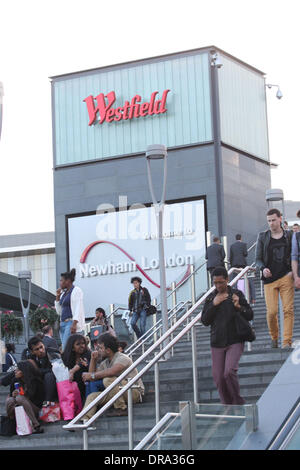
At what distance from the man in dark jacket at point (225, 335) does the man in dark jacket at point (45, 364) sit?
9.42 ft

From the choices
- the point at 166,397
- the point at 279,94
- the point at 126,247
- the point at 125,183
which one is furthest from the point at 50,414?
the point at 279,94

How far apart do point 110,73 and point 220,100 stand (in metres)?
3.64

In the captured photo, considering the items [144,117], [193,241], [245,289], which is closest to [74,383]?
[245,289]

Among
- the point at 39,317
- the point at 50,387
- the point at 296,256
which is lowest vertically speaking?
the point at 50,387

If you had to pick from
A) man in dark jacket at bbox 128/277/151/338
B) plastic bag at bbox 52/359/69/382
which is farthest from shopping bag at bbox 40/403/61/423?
man in dark jacket at bbox 128/277/151/338

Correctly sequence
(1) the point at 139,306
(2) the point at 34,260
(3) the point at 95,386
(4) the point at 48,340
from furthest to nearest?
(2) the point at 34,260 < (1) the point at 139,306 < (4) the point at 48,340 < (3) the point at 95,386

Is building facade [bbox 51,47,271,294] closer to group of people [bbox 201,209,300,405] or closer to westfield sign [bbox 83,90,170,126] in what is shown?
westfield sign [bbox 83,90,170,126]

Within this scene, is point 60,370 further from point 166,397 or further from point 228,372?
point 228,372

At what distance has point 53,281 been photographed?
55000 millimetres

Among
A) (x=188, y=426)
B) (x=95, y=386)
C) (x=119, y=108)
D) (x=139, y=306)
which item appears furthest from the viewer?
(x=119, y=108)

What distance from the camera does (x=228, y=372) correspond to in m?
9.64

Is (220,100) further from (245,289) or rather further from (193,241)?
(245,289)

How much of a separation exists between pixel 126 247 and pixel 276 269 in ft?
60.1
